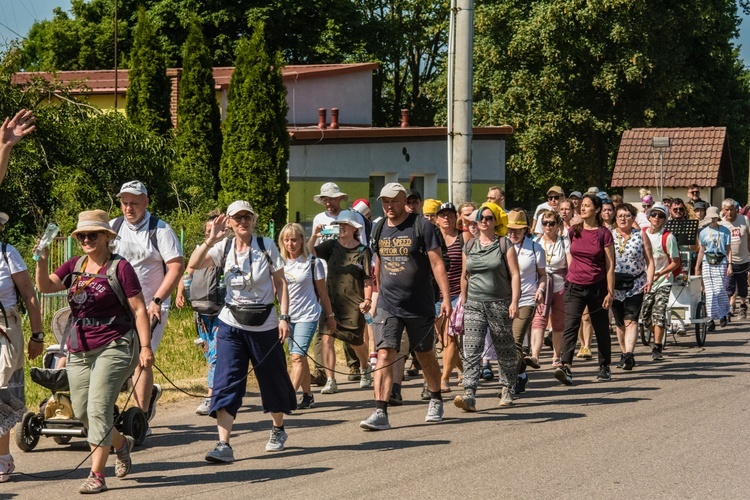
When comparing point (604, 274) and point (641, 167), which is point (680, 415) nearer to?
point (604, 274)

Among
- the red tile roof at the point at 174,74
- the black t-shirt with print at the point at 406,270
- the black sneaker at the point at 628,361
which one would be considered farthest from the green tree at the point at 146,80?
the black t-shirt with print at the point at 406,270

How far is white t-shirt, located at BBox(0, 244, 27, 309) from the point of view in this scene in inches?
328

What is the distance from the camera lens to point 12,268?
8.36 m

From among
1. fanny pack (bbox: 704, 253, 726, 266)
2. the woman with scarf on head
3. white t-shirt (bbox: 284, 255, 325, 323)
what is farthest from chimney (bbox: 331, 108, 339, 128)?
the woman with scarf on head

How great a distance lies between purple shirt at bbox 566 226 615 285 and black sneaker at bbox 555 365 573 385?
3.24ft

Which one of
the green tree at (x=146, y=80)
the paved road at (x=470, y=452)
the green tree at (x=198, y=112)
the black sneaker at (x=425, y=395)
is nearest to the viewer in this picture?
the paved road at (x=470, y=452)

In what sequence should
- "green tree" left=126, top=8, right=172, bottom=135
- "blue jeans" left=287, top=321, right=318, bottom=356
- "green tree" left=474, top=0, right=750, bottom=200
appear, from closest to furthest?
"blue jeans" left=287, top=321, right=318, bottom=356 < "green tree" left=126, top=8, right=172, bottom=135 < "green tree" left=474, top=0, right=750, bottom=200

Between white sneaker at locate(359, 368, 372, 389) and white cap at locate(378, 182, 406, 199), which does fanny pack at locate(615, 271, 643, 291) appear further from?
white cap at locate(378, 182, 406, 199)

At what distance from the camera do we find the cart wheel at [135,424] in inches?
350

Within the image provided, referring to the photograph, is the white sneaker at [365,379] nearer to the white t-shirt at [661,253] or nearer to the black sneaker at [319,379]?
the black sneaker at [319,379]

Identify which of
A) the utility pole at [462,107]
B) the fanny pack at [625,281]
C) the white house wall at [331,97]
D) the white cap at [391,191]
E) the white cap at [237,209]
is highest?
the white house wall at [331,97]

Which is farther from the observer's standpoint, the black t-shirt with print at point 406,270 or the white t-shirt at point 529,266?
the white t-shirt at point 529,266

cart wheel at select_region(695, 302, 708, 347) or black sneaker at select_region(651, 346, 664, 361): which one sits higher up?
cart wheel at select_region(695, 302, 708, 347)

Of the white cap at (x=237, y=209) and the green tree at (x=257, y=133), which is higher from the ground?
the green tree at (x=257, y=133)
